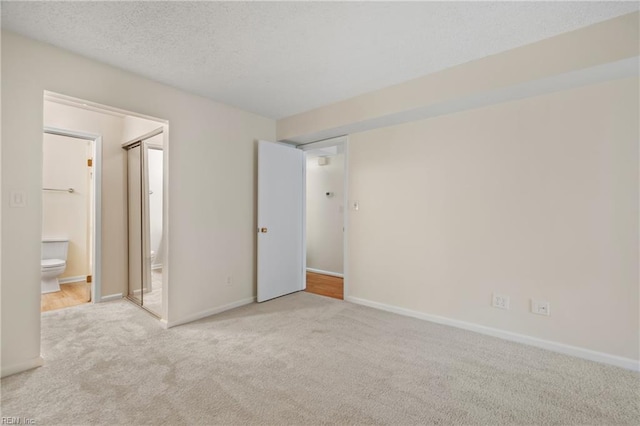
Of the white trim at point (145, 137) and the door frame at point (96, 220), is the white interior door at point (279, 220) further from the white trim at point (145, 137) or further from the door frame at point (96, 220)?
the door frame at point (96, 220)

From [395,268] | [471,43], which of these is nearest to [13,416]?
[395,268]

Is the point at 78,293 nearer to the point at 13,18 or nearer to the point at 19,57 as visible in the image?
the point at 19,57

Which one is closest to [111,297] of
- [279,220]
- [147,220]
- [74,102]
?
[147,220]

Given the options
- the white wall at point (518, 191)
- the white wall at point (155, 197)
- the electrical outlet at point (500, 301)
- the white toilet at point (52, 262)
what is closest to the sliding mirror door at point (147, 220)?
the white wall at point (155, 197)

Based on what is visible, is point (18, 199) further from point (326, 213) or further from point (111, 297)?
point (326, 213)

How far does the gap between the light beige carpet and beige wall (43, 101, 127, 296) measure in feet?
2.99

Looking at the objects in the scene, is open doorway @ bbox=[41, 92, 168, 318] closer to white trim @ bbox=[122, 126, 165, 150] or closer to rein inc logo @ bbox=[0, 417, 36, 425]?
white trim @ bbox=[122, 126, 165, 150]

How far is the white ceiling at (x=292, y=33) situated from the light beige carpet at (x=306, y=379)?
2411mm

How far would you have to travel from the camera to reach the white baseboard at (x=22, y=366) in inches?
80.0

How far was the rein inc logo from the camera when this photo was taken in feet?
5.23

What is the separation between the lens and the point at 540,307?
8.23 ft

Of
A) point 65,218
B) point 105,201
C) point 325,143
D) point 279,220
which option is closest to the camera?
point 105,201

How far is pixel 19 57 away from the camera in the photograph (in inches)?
82.2

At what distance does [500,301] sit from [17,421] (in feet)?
11.6
